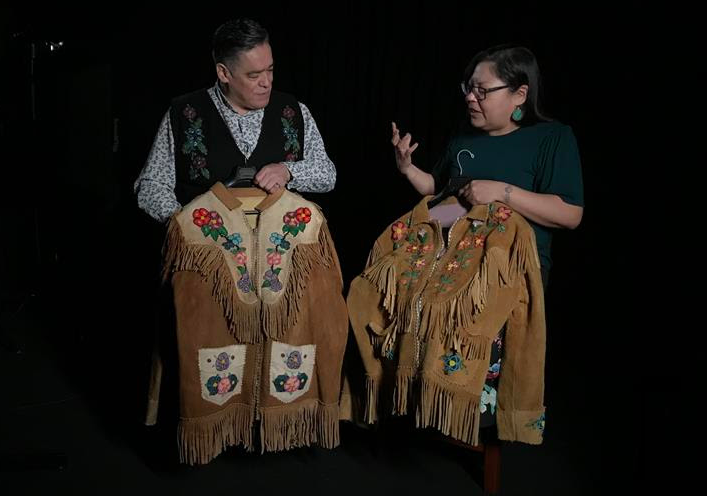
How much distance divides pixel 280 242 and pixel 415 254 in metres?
0.38

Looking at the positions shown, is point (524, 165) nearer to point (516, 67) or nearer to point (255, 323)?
point (516, 67)

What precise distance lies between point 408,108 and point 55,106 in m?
1.43

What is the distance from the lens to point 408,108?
3.05 metres

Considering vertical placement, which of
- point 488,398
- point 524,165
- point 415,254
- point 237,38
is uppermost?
point 237,38

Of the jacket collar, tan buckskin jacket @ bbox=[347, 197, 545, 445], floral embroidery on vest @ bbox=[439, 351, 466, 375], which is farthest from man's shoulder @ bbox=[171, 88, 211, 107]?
floral embroidery on vest @ bbox=[439, 351, 466, 375]

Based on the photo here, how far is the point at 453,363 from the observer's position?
212 cm

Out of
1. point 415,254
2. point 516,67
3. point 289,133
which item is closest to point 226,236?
point 289,133

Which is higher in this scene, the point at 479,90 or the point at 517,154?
the point at 479,90

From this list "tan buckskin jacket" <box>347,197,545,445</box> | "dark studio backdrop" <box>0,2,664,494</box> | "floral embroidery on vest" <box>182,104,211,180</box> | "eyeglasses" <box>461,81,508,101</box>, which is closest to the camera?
"tan buckskin jacket" <box>347,197,545,445</box>

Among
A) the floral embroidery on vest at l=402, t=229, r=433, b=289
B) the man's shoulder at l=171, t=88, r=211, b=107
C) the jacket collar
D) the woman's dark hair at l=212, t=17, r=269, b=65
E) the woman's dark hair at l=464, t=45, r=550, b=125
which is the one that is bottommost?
the floral embroidery on vest at l=402, t=229, r=433, b=289

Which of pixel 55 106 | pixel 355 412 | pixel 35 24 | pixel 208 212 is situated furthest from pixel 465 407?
pixel 35 24

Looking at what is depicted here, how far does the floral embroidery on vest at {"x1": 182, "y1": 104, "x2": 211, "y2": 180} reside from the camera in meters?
2.32

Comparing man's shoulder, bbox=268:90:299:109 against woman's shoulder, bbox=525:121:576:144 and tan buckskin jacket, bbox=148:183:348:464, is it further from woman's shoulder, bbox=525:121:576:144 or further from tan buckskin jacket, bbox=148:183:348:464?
woman's shoulder, bbox=525:121:576:144

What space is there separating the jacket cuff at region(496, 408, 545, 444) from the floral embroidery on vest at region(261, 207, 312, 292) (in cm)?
72
